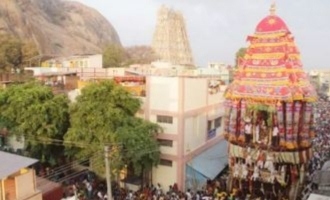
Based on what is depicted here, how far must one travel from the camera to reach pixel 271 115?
20.0m

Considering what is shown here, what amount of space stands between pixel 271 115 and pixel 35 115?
12139 millimetres

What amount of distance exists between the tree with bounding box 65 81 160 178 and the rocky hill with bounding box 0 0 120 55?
37.3 meters

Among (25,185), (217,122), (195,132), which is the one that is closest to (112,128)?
(195,132)

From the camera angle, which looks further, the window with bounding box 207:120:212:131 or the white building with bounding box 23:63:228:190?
the window with bounding box 207:120:212:131

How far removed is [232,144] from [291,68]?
5.01 metres

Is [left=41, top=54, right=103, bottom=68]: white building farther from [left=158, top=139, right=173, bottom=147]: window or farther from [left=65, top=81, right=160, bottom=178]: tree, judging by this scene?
[left=65, top=81, right=160, bottom=178]: tree

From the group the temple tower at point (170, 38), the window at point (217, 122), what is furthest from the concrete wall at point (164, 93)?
the temple tower at point (170, 38)

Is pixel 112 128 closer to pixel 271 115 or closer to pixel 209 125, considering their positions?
pixel 271 115

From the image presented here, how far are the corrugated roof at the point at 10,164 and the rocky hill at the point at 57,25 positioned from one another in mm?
44018

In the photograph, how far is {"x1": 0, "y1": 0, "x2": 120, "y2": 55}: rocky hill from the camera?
57.3m

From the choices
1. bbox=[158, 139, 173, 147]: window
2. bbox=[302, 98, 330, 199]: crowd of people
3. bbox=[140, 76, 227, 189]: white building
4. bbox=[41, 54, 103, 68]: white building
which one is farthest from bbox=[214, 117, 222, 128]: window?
bbox=[41, 54, 103, 68]: white building

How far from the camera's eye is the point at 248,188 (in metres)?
21.7

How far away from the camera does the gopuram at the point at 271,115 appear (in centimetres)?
1959

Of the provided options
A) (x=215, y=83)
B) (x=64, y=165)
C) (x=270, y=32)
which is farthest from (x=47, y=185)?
(x=215, y=83)
